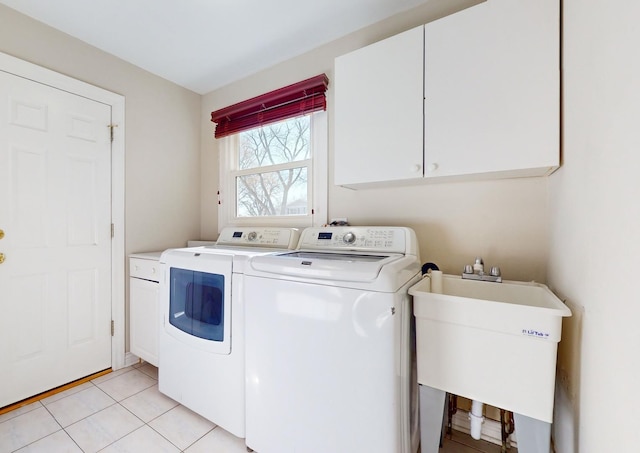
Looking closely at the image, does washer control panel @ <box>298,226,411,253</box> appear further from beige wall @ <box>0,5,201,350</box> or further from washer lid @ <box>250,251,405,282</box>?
beige wall @ <box>0,5,201,350</box>

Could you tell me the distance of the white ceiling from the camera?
65.4 inches

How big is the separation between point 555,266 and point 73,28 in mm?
3209

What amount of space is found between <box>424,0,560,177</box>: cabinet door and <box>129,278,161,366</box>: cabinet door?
2.11 metres


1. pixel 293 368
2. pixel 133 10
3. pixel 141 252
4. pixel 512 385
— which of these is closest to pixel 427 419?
pixel 512 385

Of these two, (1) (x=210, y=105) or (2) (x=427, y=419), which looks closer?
(2) (x=427, y=419)

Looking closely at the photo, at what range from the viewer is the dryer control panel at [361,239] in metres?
1.46

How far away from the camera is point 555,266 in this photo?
121 centimetres

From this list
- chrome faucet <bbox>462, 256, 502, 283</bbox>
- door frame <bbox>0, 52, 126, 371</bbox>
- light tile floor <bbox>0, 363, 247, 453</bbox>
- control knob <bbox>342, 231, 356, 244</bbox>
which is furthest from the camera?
door frame <bbox>0, 52, 126, 371</bbox>

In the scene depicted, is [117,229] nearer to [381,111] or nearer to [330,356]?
[330,356]

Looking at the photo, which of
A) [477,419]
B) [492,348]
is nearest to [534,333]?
[492,348]

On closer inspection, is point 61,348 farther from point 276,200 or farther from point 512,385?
point 512,385

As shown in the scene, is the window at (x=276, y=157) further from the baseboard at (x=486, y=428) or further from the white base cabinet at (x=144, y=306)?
the baseboard at (x=486, y=428)

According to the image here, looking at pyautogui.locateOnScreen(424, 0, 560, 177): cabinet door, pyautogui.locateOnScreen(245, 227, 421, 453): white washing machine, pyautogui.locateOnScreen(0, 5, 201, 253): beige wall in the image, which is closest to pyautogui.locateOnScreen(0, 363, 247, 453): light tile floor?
pyautogui.locateOnScreen(245, 227, 421, 453): white washing machine

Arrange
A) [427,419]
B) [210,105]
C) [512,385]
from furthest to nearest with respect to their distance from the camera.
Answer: [210,105] → [427,419] → [512,385]
